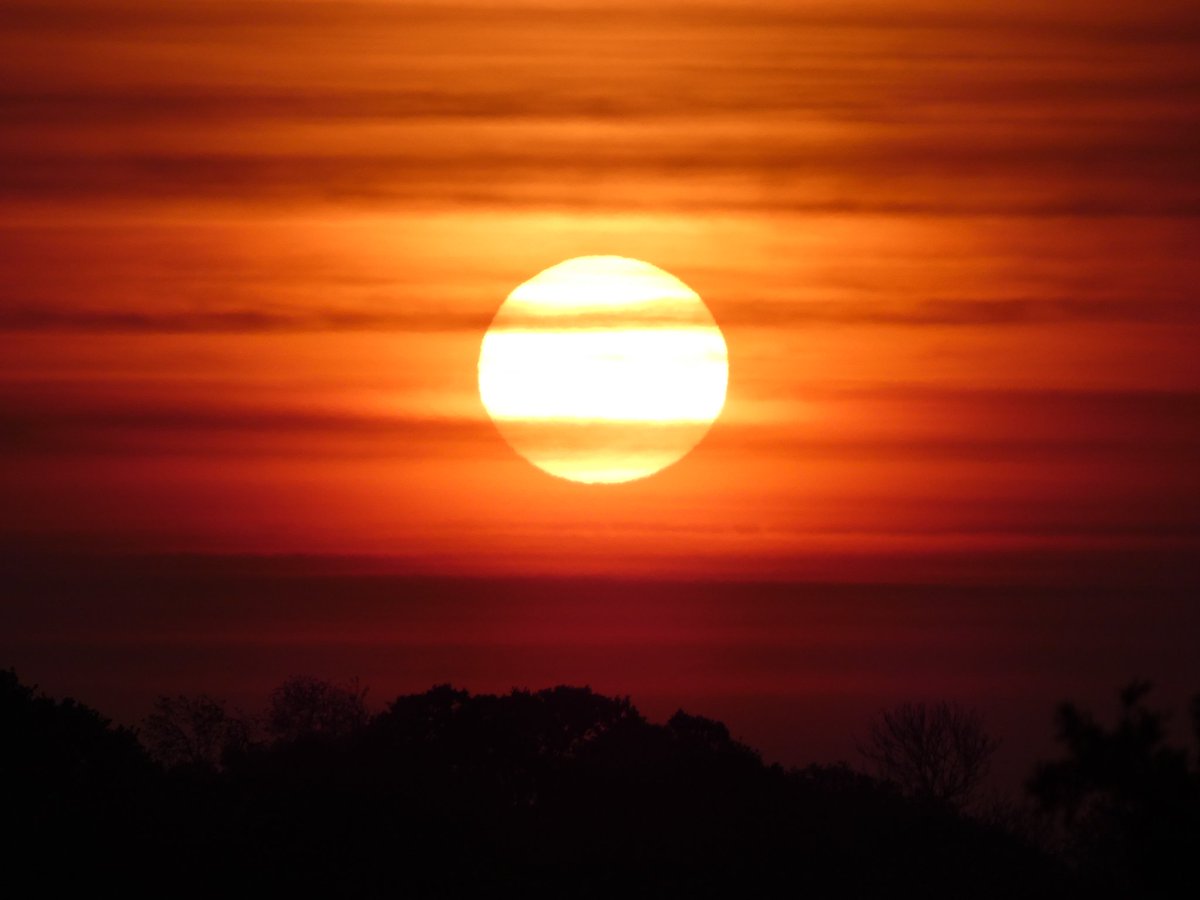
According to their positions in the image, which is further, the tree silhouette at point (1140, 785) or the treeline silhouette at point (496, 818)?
the treeline silhouette at point (496, 818)

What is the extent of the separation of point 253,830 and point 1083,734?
27104 millimetres

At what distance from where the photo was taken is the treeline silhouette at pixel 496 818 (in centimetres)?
4528

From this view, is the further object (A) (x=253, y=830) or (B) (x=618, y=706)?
(B) (x=618, y=706)

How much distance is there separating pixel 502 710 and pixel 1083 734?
41976 mm

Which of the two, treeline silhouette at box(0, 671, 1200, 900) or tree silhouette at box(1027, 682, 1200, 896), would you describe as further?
treeline silhouette at box(0, 671, 1200, 900)

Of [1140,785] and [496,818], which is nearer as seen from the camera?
[1140,785]

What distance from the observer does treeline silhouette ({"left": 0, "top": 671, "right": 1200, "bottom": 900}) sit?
4528 centimetres

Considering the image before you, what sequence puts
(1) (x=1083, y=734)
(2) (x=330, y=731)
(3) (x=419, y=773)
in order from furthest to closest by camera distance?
(2) (x=330, y=731), (3) (x=419, y=773), (1) (x=1083, y=734)

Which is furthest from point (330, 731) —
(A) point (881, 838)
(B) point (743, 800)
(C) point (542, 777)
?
(A) point (881, 838)

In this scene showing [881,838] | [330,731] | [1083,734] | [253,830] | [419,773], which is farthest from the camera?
[330,731]

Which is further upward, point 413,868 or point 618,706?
point 618,706

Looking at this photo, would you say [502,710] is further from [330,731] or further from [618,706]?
[330,731]

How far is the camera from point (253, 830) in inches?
1855

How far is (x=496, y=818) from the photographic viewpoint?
54562mm
